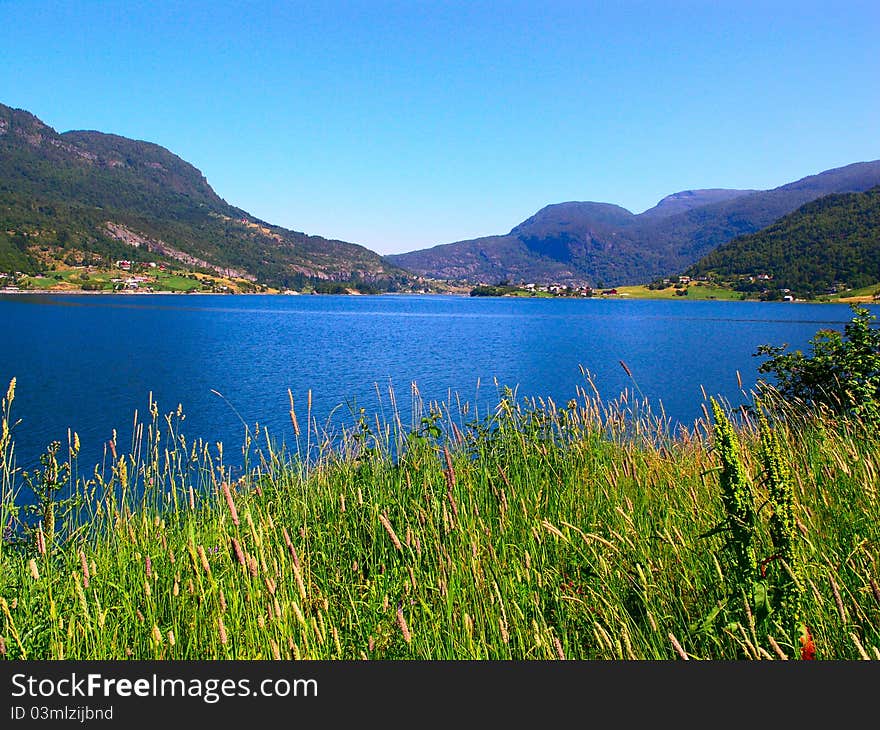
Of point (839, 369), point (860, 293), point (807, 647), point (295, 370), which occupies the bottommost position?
point (860, 293)

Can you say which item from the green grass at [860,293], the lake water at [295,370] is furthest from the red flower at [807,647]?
the green grass at [860,293]

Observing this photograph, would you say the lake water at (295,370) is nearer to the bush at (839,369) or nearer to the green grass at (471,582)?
the green grass at (471,582)

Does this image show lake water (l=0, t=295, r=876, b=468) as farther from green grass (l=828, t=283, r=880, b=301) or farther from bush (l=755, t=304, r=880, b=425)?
green grass (l=828, t=283, r=880, b=301)

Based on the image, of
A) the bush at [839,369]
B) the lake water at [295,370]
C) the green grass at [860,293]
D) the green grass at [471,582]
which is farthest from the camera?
the green grass at [860,293]

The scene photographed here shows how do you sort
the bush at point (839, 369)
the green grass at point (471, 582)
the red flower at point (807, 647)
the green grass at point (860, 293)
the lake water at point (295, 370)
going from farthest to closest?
1. the green grass at point (860, 293)
2. the lake water at point (295, 370)
3. the bush at point (839, 369)
4. the green grass at point (471, 582)
5. the red flower at point (807, 647)

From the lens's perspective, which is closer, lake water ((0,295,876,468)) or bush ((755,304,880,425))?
bush ((755,304,880,425))

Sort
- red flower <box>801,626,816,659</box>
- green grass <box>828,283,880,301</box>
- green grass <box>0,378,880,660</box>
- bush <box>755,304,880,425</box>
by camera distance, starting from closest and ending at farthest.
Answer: red flower <box>801,626,816,659</box>
green grass <box>0,378,880,660</box>
bush <box>755,304,880,425</box>
green grass <box>828,283,880,301</box>

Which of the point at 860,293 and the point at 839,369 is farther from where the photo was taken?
the point at 860,293

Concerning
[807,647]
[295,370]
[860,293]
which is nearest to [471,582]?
[807,647]

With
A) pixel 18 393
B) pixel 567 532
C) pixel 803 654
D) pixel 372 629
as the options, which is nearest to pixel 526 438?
pixel 567 532

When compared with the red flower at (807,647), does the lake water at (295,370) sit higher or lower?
lower

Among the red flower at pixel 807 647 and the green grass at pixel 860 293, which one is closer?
the red flower at pixel 807 647

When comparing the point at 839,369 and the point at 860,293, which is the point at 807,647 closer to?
the point at 839,369

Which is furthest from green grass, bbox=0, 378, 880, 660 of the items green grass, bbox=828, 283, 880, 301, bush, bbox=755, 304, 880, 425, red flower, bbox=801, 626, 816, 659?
green grass, bbox=828, 283, 880, 301
